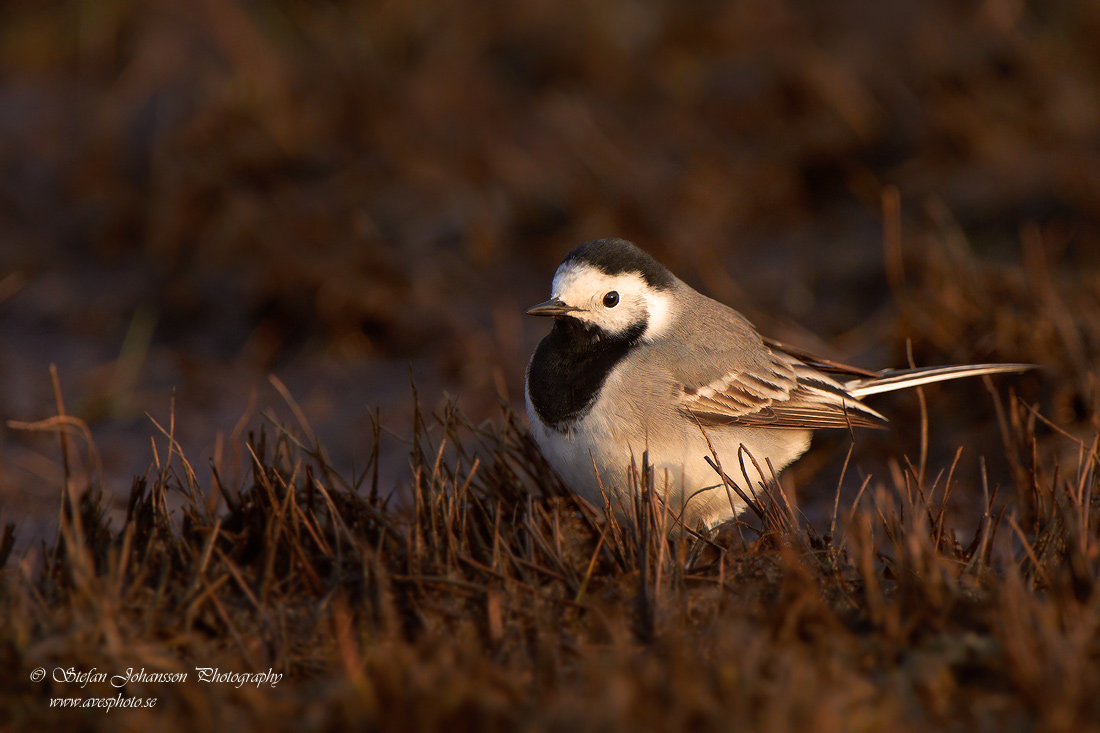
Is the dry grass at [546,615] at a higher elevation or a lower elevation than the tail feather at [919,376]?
lower

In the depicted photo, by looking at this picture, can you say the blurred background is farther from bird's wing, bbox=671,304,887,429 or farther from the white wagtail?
the white wagtail

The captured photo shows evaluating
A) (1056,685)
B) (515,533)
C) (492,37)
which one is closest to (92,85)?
(492,37)

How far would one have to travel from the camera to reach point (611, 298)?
4.39m

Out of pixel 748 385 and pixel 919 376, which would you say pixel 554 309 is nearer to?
pixel 748 385

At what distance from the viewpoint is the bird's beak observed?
13.9 ft

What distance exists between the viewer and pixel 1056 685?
2.68 meters

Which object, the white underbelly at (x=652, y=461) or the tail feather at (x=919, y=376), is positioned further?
the tail feather at (x=919, y=376)

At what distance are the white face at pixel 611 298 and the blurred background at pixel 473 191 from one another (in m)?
1.75

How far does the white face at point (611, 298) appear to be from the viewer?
4.32 m

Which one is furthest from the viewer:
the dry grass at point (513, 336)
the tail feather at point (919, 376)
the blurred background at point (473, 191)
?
the blurred background at point (473, 191)

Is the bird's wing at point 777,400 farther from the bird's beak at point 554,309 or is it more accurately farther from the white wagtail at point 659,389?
the bird's beak at point 554,309

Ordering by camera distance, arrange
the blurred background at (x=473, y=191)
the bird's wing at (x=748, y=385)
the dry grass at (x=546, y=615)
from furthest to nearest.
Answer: the blurred background at (x=473, y=191) < the bird's wing at (x=748, y=385) < the dry grass at (x=546, y=615)

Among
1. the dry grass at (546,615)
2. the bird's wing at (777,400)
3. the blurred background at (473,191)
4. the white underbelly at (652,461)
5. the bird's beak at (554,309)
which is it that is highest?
the blurred background at (473,191)

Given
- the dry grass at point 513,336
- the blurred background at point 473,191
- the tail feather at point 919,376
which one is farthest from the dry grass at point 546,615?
the blurred background at point 473,191
